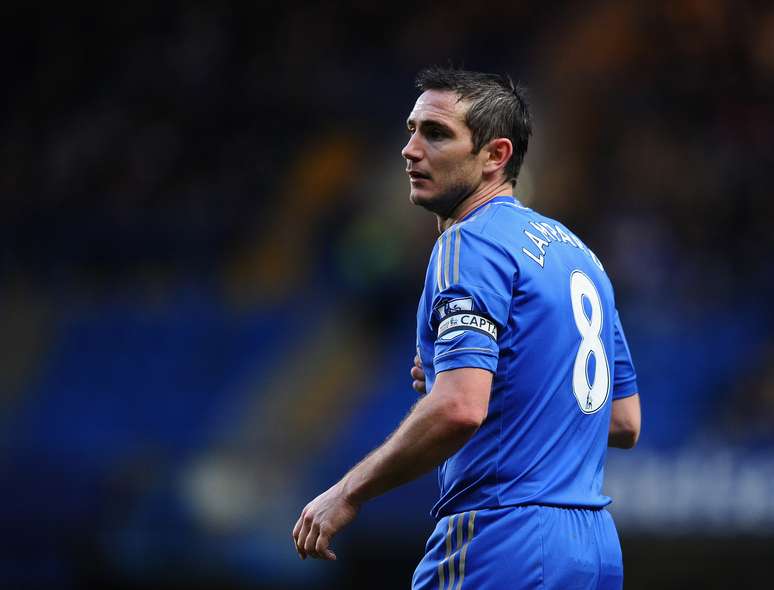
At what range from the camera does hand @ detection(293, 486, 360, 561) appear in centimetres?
296

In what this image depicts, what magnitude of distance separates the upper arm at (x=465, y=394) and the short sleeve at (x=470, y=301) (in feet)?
0.07

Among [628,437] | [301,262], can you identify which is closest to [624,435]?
[628,437]

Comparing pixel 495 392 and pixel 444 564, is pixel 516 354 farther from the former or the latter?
pixel 444 564

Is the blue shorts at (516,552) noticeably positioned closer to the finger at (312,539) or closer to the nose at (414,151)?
the finger at (312,539)

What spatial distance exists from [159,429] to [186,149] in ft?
11.0

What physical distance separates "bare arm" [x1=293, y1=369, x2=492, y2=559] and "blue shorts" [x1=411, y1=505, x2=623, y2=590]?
0.26 m

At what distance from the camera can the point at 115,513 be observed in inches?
405

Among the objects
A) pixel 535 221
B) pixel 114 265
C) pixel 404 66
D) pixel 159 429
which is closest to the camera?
pixel 535 221

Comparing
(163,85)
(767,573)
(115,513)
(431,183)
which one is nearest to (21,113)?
(163,85)

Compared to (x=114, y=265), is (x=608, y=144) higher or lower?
higher

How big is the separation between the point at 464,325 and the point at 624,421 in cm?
94

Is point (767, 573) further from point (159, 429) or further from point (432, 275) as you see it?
point (432, 275)

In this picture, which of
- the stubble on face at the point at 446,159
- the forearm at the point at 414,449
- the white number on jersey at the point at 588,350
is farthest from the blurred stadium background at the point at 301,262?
the forearm at the point at 414,449

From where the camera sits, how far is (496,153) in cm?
345
